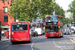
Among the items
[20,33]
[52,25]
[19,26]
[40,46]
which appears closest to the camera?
[40,46]

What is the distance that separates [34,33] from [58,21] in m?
12.8

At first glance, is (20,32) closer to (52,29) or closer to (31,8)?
(52,29)

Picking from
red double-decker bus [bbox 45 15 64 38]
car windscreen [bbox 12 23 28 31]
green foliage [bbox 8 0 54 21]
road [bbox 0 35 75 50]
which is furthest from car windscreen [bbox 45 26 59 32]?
car windscreen [bbox 12 23 28 31]

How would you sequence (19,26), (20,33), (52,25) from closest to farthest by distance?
(20,33) < (19,26) < (52,25)

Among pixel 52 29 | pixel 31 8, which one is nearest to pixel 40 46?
pixel 52 29

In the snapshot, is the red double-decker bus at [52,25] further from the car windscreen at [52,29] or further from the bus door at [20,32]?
the bus door at [20,32]

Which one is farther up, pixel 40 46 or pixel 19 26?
pixel 19 26

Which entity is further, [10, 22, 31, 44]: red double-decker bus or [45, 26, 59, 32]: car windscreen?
[45, 26, 59, 32]: car windscreen

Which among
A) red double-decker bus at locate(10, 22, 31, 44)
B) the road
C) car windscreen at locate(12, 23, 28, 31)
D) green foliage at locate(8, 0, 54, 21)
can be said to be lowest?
the road

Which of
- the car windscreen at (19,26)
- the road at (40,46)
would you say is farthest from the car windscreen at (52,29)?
the car windscreen at (19,26)

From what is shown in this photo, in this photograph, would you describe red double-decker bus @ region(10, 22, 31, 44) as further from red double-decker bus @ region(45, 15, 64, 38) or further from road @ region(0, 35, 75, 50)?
red double-decker bus @ region(45, 15, 64, 38)

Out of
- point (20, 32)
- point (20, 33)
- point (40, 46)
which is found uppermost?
point (20, 32)

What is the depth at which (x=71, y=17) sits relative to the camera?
92625 millimetres

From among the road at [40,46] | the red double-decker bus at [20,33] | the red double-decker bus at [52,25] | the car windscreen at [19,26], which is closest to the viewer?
the road at [40,46]
